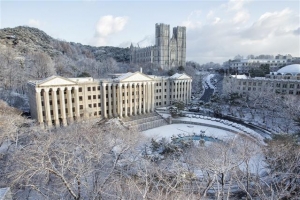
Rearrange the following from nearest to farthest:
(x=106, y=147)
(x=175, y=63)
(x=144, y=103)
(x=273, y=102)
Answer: (x=106, y=147), (x=273, y=102), (x=144, y=103), (x=175, y=63)

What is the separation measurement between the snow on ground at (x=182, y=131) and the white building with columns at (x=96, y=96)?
390 inches

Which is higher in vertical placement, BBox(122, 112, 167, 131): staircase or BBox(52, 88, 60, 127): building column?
BBox(52, 88, 60, 127): building column

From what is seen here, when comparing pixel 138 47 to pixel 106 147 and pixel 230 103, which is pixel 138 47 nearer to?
pixel 230 103

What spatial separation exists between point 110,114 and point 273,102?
3914 cm

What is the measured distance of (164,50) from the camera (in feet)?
369

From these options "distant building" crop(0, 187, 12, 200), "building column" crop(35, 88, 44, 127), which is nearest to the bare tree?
"distant building" crop(0, 187, 12, 200)

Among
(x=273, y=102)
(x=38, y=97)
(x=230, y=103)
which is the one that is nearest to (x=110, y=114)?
(x=38, y=97)

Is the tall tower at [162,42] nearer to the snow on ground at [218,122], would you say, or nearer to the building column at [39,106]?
the snow on ground at [218,122]

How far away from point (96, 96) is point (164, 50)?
75.4 m

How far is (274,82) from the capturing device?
5750 centimetres

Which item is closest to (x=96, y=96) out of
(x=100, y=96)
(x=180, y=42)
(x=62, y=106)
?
(x=100, y=96)

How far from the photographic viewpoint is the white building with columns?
128 ft

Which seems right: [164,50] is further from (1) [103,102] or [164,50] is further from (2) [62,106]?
(2) [62,106]

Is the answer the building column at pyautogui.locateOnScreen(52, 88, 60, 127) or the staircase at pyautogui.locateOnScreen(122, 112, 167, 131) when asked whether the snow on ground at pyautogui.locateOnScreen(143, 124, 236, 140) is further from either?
the building column at pyautogui.locateOnScreen(52, 88, 60, 127)
